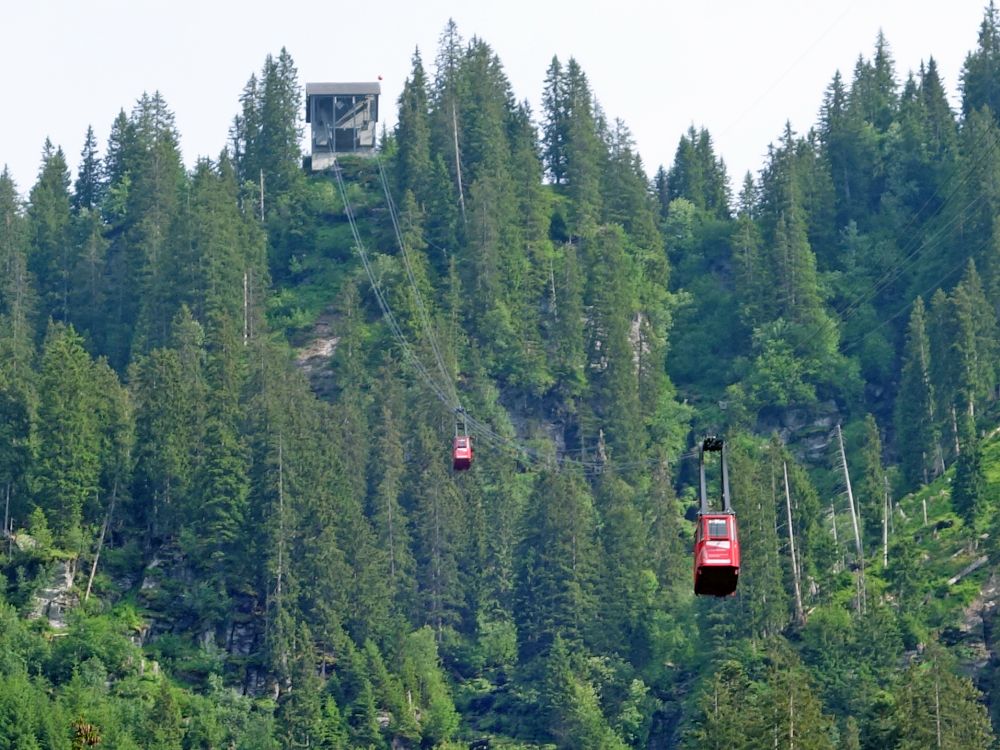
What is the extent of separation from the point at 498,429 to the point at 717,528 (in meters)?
78.7

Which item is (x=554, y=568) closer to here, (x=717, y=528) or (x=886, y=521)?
(x=886, y=521)

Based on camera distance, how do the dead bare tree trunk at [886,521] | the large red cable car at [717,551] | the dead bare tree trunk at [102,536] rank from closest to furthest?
the large red cable car at [717,551]
the dead bare tree trunk at [102,536]
the dead bare tree trunk at [886,521]

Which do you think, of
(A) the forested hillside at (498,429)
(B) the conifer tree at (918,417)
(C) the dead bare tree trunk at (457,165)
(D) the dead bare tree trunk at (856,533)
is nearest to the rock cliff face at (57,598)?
(A) the forested hillside at (498,429)

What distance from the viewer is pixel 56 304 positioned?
176125 mm

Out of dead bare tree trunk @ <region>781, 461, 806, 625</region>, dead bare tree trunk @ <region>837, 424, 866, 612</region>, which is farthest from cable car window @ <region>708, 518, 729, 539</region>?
dead bare tree trunk @ <region>781, 461, 806, 625</region>

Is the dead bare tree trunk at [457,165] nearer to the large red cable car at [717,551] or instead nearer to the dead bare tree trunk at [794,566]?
the dead bare tree trunk at [794,566]

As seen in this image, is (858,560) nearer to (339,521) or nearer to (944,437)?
(944,437)

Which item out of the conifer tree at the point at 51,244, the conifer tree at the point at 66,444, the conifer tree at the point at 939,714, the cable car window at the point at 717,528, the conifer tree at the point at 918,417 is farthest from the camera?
the conifer tree at the point at 51,244

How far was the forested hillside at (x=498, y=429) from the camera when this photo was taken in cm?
13562

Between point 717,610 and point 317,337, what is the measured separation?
1670 inches

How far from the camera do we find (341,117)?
635ft

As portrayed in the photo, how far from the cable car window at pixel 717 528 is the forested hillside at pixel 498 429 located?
22.7 metres

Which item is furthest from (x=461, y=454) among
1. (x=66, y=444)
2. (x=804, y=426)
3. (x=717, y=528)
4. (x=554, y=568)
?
(x=717, y=528)

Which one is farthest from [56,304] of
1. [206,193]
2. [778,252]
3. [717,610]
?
[717,610]
